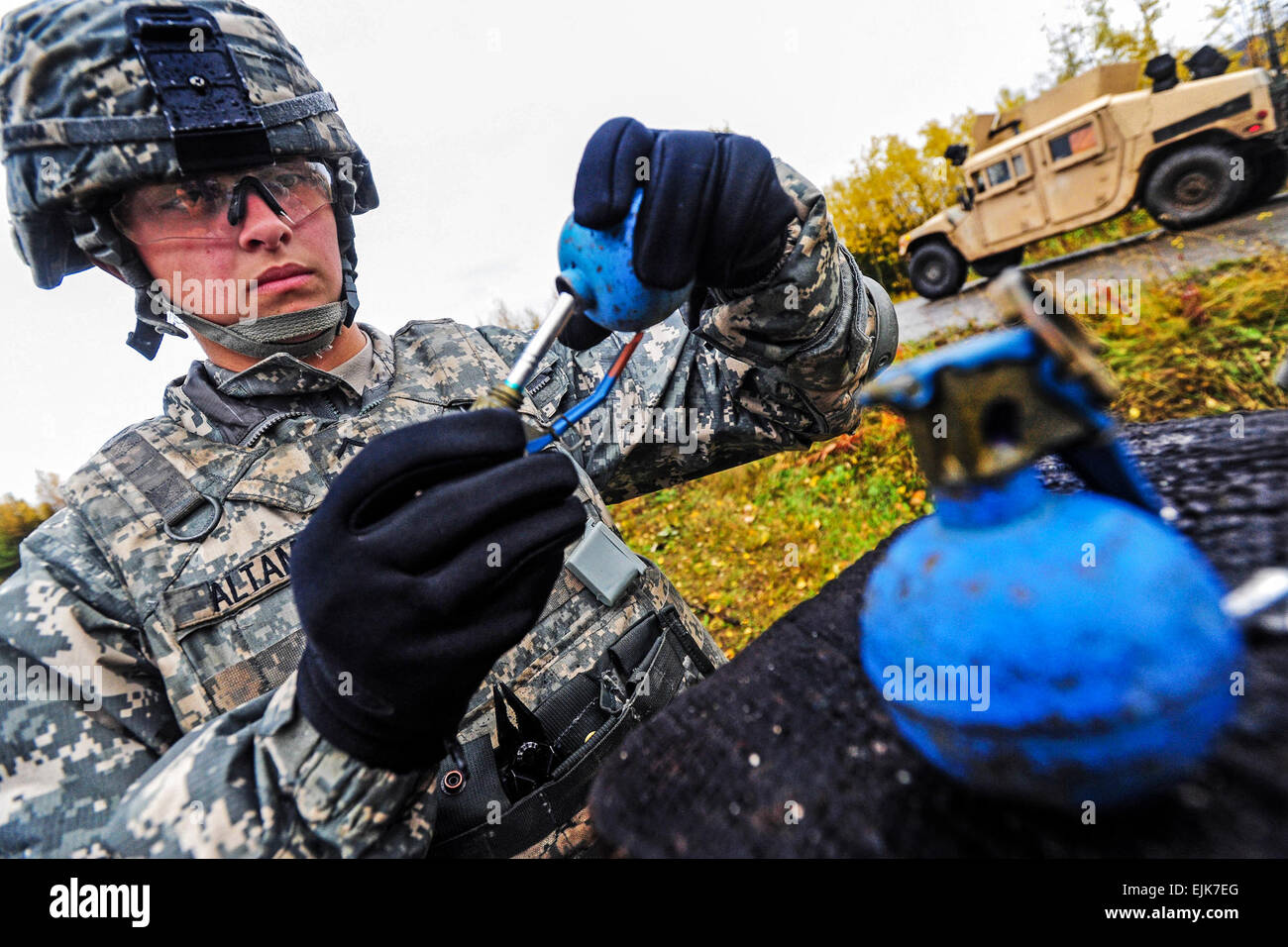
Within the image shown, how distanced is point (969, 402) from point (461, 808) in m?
1.43

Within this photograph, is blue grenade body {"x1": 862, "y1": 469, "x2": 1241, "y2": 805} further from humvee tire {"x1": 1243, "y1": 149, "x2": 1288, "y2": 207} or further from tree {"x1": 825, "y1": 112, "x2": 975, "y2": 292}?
tree {"x1": 825, "y1": 112, "x2": 975, "y2": 292}

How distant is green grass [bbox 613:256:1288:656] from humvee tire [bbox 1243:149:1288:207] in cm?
284

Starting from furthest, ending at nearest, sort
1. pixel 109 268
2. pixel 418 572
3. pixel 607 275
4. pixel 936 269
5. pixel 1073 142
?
1. pixel 936 269
2. pixel 1073 142
3. pixel 109 268
4. pixel 607 275
5. pixel 418 572

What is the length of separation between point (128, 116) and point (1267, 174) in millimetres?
10059

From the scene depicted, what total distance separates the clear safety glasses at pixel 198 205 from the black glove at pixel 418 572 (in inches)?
47.6

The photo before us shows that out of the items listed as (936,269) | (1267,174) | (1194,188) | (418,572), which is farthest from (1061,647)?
(936,269)

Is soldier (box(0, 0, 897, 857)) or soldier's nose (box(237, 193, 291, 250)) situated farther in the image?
soldier's nose (box(237, 193, 291, 250))

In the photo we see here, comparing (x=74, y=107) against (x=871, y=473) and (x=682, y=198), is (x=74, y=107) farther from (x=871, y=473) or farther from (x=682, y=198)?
(x=871, y=473)

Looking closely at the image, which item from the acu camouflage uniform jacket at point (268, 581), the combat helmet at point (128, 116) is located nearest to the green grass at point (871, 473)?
the acu camouflage uniform jacket at point (268, 581)

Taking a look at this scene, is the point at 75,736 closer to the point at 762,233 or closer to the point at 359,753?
the point at 359,753

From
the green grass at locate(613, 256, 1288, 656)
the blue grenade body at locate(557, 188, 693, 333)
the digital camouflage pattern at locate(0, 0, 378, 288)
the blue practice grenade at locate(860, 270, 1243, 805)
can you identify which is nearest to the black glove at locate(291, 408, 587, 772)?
the blue grenade body at locate(557, 188, 693, 333)

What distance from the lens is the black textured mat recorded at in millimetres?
531

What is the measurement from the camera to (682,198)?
1.15m

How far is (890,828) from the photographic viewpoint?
0.58m
